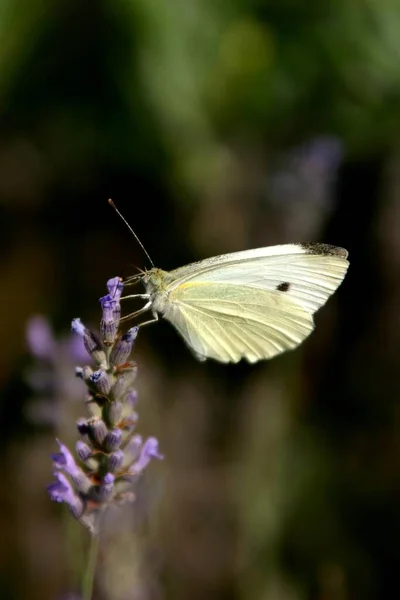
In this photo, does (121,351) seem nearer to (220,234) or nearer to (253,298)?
(253,298)

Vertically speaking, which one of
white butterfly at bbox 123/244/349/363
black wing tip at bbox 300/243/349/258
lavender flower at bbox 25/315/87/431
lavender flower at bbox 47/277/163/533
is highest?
black wing tip at bbox 300/243/349/258

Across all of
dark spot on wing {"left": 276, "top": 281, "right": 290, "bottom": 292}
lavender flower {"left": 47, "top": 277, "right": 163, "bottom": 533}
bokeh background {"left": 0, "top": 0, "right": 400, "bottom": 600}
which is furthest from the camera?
bokeh background {"left": 0, "top": 0, "right": 400, "bottom": 600}

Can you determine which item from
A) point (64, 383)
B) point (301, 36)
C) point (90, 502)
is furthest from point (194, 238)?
point (90, 502)

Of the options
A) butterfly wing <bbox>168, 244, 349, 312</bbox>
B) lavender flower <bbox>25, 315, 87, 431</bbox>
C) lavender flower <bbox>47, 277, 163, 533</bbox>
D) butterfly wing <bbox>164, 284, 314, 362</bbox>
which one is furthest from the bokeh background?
lavender flower <bbox>47, 277, 163, 533</bbox>

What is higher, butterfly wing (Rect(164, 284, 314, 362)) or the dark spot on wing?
the dark spot on wing

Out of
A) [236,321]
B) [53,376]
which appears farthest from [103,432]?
[53,376]

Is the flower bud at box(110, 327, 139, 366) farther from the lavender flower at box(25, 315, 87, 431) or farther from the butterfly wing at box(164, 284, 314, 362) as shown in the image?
the lavender flower at box(25, 315, 87, 431)

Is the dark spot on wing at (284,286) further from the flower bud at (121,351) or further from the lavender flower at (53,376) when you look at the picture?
the flower bud at (121,351)
